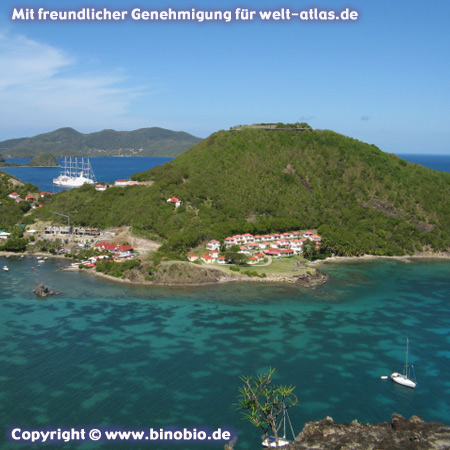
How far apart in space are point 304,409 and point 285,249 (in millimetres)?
45515

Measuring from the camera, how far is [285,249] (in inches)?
2928

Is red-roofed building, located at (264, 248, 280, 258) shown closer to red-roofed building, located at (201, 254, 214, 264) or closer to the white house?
the white house

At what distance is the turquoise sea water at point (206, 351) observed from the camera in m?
29.7

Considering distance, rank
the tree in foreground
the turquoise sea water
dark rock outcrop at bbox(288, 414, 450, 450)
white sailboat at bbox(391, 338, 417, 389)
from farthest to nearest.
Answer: white sailboat at bbox(391, 338, 417, 389) → the turquoise sea water → the tree in foreground → dark rock outcrop at bbox(288, 414, 450, 450)

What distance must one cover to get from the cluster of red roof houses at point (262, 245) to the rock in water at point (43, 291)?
842 inches

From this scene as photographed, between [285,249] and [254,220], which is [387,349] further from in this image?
[254,220]

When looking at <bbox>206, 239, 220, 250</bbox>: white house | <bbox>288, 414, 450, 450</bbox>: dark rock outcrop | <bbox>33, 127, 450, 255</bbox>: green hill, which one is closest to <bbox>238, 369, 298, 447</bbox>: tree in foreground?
<bbox>288, 414, 450, 450</bbox>: dark rock outcrop

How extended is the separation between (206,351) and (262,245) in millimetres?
38568

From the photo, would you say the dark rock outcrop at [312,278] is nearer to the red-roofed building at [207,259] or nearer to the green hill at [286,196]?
the green hill at [286,196]

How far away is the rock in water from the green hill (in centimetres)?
2324

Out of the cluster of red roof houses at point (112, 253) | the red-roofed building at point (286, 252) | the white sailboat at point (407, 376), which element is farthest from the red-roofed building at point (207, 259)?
the white sailboat at point (407, 376)

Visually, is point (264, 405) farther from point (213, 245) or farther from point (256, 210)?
point (256, 210)

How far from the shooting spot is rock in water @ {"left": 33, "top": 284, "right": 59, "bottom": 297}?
5200 cm

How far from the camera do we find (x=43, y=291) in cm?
5234
